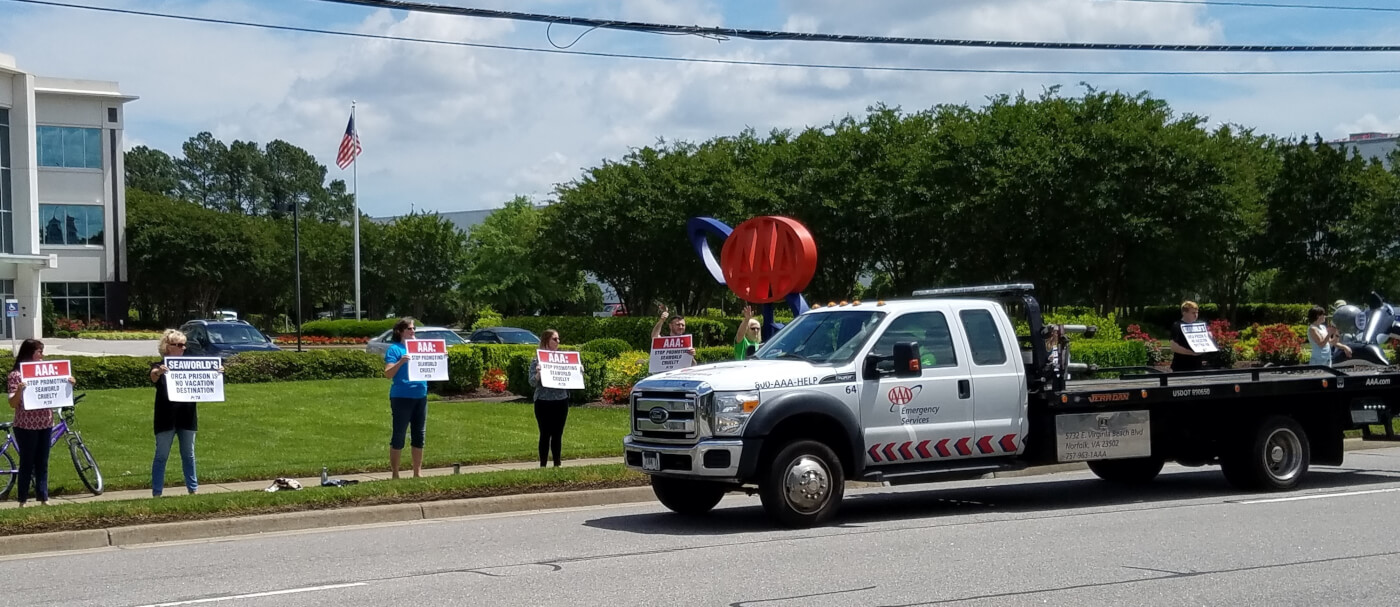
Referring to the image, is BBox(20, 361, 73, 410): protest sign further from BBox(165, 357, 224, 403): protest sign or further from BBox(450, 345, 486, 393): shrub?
BBox(450, 345, 486, 393): shrub

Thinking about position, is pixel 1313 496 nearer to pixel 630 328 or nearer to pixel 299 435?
pixel 299 435

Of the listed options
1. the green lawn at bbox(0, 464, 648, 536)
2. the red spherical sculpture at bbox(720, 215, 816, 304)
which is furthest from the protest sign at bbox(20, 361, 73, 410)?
the red spherical sculpture at bbox(720, 215, 816, 304)

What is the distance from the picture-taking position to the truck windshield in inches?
474

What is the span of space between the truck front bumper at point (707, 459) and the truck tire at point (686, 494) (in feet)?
2.65

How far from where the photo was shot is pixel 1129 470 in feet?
49.1

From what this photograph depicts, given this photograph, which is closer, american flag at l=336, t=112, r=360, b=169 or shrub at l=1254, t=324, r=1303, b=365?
shrub at l=1254, t=324, r=1303, b=365

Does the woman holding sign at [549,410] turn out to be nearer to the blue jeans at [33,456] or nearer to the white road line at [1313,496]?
the blue jeans at [33,456]

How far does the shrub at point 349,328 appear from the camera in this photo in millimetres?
62031

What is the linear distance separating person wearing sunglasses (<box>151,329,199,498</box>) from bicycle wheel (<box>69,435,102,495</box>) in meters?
1.05

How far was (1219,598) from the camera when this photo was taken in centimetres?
829

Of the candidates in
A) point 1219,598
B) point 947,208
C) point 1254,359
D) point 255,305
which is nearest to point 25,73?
point 255,305

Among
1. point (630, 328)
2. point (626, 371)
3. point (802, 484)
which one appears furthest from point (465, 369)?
point (630, 328)

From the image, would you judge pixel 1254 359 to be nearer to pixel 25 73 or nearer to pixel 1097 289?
pixel 1097 289

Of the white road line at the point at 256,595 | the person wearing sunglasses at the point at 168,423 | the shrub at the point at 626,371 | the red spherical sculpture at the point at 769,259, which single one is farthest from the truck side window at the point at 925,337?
the shrub at the point at 626,371
